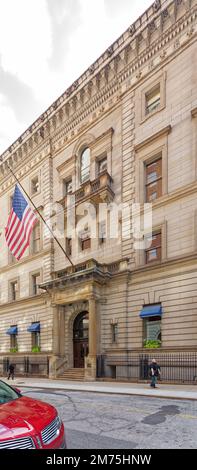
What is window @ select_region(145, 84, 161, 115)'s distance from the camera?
24.7m

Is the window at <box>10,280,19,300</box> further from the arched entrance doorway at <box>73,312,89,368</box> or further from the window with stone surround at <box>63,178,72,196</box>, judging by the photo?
the window with stone surround at <box>63,178,72,196</box>

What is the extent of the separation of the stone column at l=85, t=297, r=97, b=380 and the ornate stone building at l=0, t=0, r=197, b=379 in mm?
71

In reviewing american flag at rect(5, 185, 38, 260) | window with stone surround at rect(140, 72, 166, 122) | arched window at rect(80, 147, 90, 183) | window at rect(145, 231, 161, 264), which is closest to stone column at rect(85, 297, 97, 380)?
window at rect(145, 231, 161, 264)

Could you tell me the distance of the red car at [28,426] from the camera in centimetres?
505

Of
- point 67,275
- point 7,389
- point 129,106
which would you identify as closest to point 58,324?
point 67,275

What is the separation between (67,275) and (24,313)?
Answer: 30.4 feet

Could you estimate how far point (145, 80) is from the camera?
25.2 m

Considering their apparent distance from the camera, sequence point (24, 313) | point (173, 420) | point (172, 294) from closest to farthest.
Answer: point (173, 420)
point (172, 294)
point (24, 313)

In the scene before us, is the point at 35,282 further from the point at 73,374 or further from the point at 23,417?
the point at 23,417

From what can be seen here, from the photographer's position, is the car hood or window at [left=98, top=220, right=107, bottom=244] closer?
the car hood

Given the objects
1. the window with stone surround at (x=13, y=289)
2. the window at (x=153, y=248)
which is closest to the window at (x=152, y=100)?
the window at (x=153, y=248)

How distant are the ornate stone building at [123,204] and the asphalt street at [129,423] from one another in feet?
25.7

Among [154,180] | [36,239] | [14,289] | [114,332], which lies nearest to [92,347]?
[114,332]

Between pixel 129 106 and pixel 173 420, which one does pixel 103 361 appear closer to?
pixel 173 420
